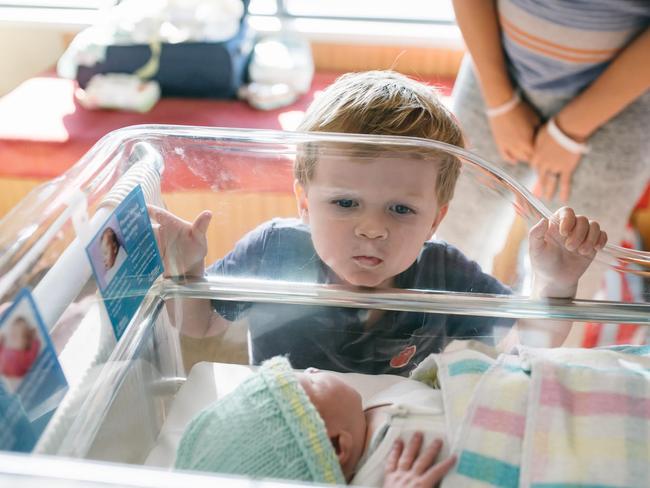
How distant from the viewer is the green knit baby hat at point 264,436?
47 cm

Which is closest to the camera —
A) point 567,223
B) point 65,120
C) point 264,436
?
point 264,436

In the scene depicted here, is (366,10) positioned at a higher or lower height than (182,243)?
lower

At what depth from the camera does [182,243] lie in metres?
0.68

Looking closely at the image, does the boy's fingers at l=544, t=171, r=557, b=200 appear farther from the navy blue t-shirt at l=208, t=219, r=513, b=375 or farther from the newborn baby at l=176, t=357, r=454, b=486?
the newborn baby at l=176, t=357, r=454, b=486

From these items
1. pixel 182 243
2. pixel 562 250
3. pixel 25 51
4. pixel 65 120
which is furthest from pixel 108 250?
pixel 25 51

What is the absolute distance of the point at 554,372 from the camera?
557 millimetres

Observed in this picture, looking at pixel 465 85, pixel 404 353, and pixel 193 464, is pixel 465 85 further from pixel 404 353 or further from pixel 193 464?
pixel 193 464

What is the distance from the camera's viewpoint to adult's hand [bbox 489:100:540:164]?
914mm

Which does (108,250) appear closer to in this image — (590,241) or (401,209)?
(401,209)

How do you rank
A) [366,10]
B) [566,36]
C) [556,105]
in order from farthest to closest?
[366,10] → [556,105] → [566,36]

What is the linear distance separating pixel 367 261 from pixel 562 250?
191mm

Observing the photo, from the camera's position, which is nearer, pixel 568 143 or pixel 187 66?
pixel 568 143

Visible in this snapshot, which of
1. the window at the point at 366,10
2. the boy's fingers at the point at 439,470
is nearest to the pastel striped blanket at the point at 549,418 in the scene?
the boy's fingers at the point at 439,470

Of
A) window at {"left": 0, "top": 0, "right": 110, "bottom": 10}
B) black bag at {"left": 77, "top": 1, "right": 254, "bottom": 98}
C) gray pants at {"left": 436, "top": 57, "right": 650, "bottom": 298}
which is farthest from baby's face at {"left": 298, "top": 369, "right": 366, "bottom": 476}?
window at {"left": 0, "top": 0, "right": 110, "bottom": 10}
